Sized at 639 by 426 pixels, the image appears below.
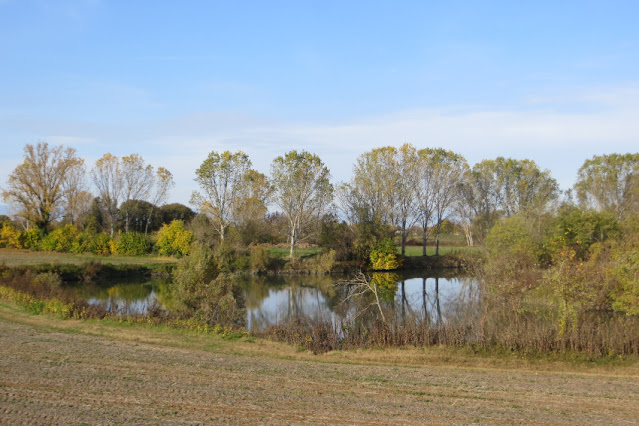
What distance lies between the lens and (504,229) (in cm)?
3291

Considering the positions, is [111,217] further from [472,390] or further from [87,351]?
[472,390]

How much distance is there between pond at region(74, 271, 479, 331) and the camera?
76.2 ft

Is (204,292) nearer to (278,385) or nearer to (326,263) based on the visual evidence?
(278,385)

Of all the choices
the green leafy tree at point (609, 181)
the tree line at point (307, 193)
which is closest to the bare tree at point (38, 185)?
the tree line at point (307, 193)

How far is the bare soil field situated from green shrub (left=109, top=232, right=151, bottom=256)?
32.4 metres

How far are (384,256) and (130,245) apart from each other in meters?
24.2

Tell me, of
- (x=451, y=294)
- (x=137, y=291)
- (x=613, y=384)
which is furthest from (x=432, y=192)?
(x=613, y=384)

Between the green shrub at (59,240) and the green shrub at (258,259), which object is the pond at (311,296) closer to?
the green shrub at (258,259)

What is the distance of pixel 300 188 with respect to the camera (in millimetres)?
48906

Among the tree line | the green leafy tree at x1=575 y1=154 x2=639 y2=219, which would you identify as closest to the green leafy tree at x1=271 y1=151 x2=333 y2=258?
the tree line

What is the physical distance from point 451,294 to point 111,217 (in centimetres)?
3764

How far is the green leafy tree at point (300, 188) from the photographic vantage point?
48719 mm

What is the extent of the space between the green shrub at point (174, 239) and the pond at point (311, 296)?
8.10 m

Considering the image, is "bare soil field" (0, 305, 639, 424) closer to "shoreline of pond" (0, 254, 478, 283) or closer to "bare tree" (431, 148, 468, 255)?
"shoreline of pond" (0, 254, 478, 283)
